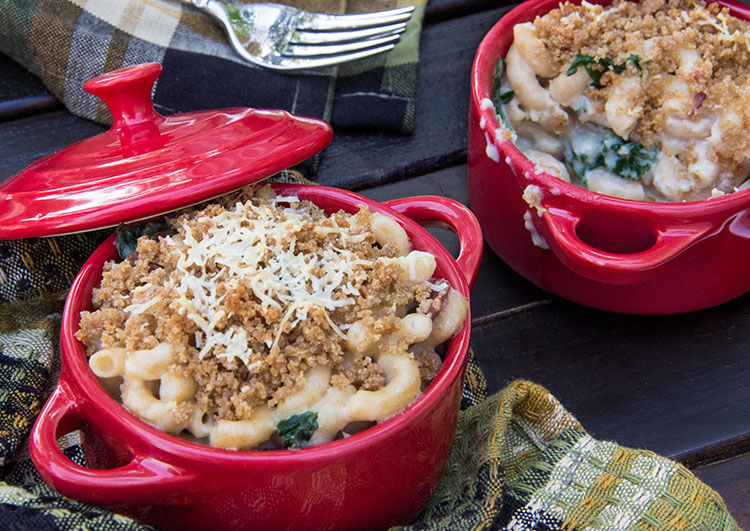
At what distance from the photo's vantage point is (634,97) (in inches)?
40.8

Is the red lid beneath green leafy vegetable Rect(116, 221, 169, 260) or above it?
above

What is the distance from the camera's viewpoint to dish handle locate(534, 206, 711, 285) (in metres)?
0.89

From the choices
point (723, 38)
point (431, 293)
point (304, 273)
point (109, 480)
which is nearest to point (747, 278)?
point (723, 38)

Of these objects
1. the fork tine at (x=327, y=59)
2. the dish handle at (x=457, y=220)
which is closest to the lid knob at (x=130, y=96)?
the dish handle at (x=457, y=220)

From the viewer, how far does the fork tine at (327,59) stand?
1.27 metres

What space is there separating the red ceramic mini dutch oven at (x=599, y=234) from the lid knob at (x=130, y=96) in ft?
1.38

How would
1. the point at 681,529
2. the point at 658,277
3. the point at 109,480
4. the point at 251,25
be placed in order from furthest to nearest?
the point at 251,25 < the point at 658,277 < the point at 681,529 < the point at 109,480

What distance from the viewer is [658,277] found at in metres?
0.97

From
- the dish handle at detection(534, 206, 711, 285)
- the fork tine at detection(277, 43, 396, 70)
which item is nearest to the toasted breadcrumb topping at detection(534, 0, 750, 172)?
the dish handle at detection(534, 206, 711, 285)

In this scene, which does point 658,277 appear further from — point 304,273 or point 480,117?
point 304,273

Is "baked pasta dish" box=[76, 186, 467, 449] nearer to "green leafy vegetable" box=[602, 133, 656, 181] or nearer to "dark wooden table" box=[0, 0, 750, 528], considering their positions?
"dark wooden table" box=[0, 0, 750, 528]

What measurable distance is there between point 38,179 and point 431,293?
434mm

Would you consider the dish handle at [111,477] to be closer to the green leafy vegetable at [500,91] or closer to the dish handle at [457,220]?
the dish handle at [457,220]

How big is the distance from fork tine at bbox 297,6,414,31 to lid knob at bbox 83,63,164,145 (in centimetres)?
48
